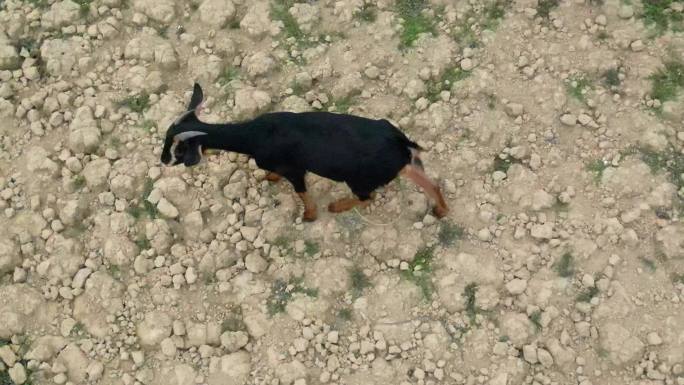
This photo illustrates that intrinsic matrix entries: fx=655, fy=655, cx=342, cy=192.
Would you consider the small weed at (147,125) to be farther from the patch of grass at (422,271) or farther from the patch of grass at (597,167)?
the patch of grass at (597,167)

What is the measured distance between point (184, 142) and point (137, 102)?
1.17 meters

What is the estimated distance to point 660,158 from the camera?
191 inches

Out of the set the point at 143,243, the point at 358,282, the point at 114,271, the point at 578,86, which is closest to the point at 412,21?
the point at 578,86

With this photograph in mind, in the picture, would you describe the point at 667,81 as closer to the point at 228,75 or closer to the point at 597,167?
the point at 597,167

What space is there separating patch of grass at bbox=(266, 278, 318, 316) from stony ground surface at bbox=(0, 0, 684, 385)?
16 millimetres

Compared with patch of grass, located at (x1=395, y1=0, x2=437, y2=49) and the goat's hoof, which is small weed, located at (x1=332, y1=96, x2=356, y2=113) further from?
the goat's hoof

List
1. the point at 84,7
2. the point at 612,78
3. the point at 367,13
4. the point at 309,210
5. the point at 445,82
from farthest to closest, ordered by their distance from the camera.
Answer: the point at 84,7 → the point at 367,13 → the point at 445,82 → the point at 612,78 → the point at 309,210

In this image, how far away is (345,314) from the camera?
452 cm

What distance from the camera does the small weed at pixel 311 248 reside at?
4762mm

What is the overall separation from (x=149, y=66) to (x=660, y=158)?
4.15 m

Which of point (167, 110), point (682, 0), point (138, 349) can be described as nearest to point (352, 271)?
point (138, 349)

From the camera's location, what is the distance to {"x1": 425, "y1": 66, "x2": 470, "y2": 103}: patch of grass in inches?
209

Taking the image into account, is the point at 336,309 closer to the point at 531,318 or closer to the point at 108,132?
the point at 531,318

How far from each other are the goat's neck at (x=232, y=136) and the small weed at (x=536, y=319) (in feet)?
7.27
